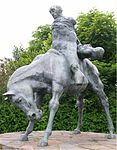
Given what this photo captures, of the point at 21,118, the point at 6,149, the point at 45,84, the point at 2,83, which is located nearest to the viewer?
the point at 6,149

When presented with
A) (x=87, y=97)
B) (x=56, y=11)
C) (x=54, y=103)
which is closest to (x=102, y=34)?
(x=87, y=97)

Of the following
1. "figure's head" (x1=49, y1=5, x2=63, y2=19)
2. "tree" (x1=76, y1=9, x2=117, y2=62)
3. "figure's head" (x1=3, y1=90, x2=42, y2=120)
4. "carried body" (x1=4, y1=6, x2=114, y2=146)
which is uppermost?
"tree" (x1=76, y1=9, x2=117, y2=62)

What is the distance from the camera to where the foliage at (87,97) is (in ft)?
34.4

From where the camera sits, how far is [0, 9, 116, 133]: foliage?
10.5m

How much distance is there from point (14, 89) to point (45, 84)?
1.95 ft

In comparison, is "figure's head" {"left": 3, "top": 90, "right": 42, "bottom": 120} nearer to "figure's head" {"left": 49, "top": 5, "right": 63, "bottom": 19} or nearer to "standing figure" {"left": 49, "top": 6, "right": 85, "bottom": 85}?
"standing figure" {"left": 49, "top": 6, "right": 85, "bottom": 85}

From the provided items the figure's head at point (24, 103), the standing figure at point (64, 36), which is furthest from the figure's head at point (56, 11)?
the figure's head at point (24, 103)

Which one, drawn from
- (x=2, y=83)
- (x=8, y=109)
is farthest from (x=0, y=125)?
(x=2, y=83)

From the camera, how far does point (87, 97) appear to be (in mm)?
11258

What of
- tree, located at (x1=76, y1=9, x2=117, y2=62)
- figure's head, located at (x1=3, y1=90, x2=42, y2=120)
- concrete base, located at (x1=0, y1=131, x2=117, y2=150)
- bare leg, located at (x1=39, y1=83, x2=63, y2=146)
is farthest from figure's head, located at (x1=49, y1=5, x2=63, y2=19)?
tree, located at (x1=76, y1=9, x2=117, y2=62)

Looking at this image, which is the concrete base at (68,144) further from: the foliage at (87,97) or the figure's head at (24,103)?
the foliage at (87,97)

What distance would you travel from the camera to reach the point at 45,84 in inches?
236

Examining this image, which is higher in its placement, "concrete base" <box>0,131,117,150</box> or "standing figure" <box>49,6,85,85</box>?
"standing figure" <box>49,6,85,85</box>

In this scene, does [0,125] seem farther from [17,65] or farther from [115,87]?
[115,87]
